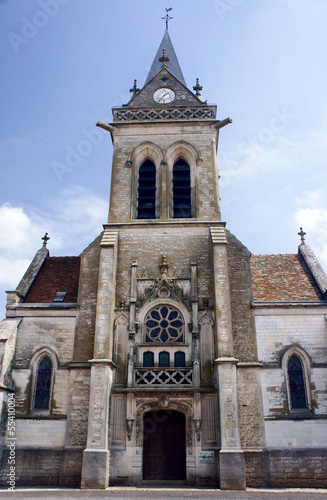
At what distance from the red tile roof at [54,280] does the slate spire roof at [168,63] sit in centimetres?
1173

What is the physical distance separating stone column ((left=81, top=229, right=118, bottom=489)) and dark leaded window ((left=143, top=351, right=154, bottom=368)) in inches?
49.0

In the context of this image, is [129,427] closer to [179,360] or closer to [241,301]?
[179,360]

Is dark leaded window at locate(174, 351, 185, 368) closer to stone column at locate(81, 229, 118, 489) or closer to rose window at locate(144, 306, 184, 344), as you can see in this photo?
rose window at locate(144, 306, 184, 344)

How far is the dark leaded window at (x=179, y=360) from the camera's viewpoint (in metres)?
16.1

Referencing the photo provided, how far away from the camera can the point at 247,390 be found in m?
15.2

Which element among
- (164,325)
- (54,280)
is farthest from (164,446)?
(54,280)

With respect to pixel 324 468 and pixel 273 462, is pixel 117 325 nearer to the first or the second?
pixel 273 462

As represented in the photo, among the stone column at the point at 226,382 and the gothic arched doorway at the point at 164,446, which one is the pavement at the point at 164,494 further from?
the gothic arched doorway at the point at 164,446

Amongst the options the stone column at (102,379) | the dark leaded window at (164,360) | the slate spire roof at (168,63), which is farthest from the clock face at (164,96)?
the dark leaded window at (164,360)

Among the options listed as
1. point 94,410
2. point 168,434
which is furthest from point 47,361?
point 168,434

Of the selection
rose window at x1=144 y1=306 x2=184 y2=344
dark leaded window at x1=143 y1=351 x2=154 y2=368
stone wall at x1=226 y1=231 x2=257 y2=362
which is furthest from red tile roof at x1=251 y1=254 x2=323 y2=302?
dark leaded window at x1=143 y1=351 x2=154 y2=368

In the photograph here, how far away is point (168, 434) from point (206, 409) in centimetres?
174

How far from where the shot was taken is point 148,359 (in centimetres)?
1619

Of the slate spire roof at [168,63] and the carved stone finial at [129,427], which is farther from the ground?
the slate spire roof at [168,63]
